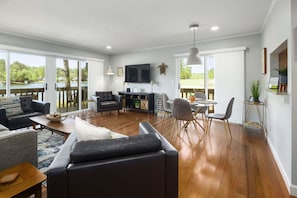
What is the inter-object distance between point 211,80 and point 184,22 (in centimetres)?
217

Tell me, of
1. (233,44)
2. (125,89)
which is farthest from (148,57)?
(233,44)

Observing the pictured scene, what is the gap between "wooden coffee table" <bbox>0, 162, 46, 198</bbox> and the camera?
3.45ft

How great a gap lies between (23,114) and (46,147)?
134 centimetres

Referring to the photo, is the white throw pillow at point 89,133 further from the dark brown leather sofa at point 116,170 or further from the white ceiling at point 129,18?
the white ceiling at point 129,18

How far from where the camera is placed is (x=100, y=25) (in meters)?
3.69

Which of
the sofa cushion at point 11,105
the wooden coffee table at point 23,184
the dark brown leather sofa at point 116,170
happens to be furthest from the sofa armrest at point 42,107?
the dark brown leather sofa at point 116,170

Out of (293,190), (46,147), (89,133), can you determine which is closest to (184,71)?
(293,190)

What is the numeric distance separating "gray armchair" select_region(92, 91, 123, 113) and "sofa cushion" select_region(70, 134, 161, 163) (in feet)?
14.3

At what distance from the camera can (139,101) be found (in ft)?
20.2

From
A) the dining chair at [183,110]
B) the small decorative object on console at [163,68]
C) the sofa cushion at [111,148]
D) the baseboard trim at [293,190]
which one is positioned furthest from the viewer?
the small decorative object on console at [163,68]

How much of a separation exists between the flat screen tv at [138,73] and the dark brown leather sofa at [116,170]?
494 cm

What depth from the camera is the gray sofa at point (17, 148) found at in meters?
1.54

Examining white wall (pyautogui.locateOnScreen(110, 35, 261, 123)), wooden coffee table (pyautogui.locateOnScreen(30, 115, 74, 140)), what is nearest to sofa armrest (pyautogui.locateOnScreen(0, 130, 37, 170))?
wooden coffee table (pyautogui.locateOnScreen(30, 115, 74, 140))

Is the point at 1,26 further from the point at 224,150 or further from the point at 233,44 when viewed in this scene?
the point at 233,44
